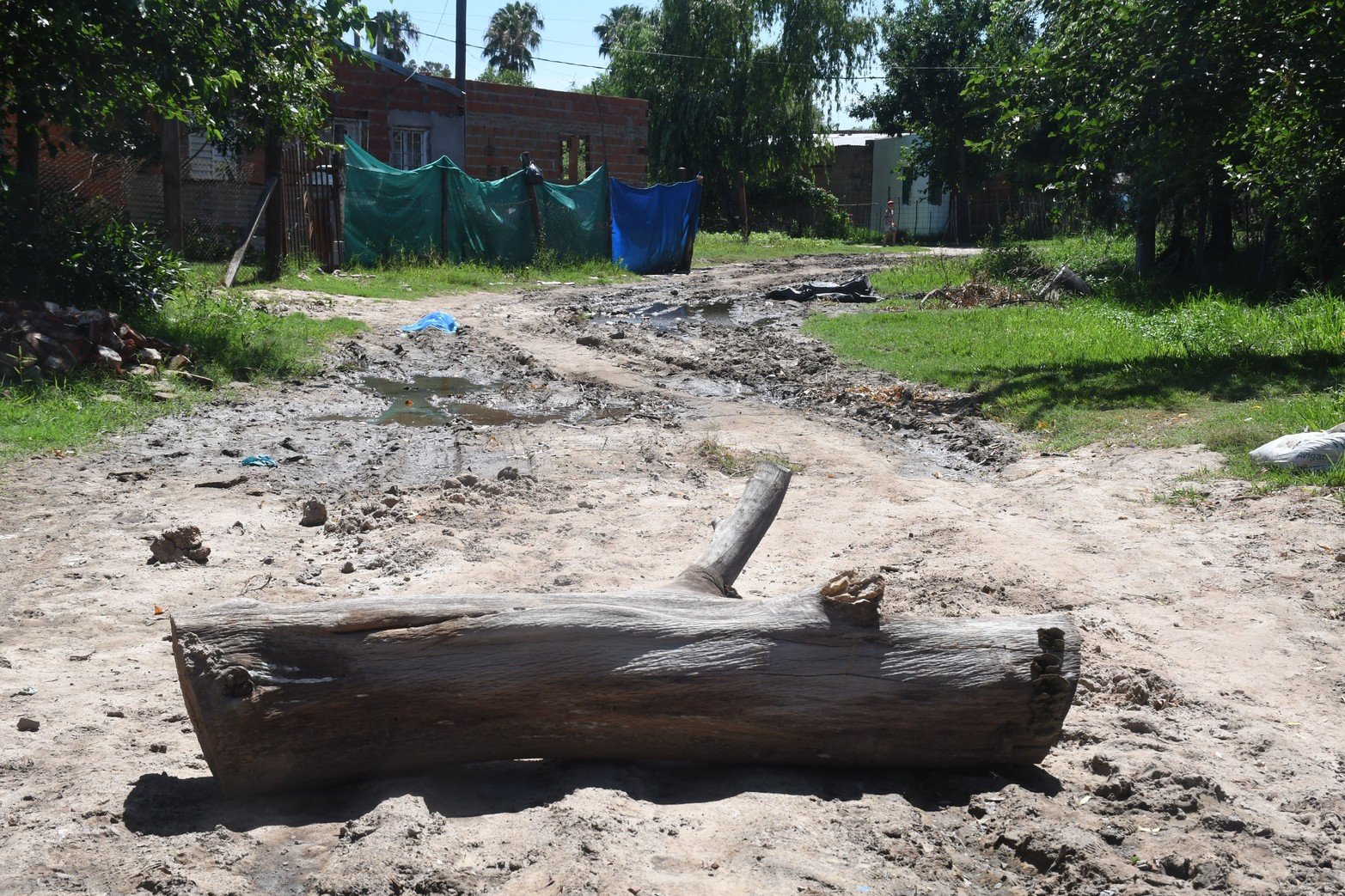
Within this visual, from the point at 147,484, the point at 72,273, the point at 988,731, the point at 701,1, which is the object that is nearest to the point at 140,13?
the point at 72,273

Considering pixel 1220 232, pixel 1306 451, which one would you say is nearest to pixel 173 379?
pixel 1306 451

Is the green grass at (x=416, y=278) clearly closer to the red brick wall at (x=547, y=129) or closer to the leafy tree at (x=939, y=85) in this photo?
the red brick wall at (x=547, y=129)

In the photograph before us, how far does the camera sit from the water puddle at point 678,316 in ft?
48.8

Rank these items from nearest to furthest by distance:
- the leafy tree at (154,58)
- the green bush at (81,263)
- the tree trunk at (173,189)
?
1. the leafy tree at (154,58)
2. the green bush at (81,263)
3. the tree trunk at (173,189)

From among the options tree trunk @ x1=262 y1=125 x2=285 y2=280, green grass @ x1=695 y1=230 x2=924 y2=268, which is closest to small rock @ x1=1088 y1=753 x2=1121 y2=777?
tree trunk @ x1=262 y1=125 x2=285 y2=280

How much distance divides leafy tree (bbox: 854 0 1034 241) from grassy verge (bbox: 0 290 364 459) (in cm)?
2860

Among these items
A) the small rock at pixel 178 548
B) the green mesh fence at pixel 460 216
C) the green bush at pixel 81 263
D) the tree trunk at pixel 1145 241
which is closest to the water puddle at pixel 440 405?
the green bush at pixel 81 263

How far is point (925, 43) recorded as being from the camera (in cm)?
3856

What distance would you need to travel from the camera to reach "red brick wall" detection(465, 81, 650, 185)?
82.3 feet

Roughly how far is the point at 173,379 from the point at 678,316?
8188mm

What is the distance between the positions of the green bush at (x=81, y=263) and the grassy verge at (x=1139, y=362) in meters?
6.76

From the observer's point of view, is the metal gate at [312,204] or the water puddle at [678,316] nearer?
the water puddle at [678,316]

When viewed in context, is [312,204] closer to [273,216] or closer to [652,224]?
[273,216]

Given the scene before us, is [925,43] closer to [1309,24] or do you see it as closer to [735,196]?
[735,196]
